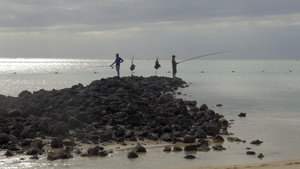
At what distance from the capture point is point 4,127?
13492 mm

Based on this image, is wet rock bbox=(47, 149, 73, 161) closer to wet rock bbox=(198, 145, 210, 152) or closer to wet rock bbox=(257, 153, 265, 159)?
wet rock bbox=(198, 145, 210, 152)

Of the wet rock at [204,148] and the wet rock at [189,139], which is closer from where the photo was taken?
the wet rock at [204,148]

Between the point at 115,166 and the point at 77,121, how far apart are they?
4.67 m

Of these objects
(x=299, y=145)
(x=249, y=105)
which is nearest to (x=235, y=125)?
(x=299, y=145)

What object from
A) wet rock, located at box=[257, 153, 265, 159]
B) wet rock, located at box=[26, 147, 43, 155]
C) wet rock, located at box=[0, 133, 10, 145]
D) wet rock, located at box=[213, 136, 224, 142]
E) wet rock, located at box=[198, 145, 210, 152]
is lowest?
wet rock, located at box=[257, 153, 265, 159]

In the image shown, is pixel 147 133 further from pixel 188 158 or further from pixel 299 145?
pixel 299 145

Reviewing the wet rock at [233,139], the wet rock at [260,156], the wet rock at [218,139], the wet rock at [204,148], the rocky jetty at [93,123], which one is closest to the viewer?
the wet rock at [260,156]

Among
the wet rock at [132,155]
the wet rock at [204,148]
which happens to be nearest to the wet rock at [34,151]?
the wet rock at [132,155]

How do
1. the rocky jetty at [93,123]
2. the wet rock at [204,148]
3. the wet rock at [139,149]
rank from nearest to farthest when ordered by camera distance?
the wet rock at [139,149] < the wet rock at [204,148] < the rocky jetty at [93,123]

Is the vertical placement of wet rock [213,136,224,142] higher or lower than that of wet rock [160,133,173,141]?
lower

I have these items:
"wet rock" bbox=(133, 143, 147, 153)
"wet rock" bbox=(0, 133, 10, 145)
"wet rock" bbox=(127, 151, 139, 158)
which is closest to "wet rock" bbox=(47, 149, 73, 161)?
"wet rock" bbox=(127, 151, 139, 158)

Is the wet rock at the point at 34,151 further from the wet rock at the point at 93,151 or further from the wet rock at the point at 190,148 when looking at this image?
the wet rock at the point at 190,148

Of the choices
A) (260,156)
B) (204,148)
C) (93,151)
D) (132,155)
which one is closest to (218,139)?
(204,148)

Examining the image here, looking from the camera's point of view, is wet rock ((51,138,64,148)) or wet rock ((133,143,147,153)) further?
wet rock ((51,138,64,148))
